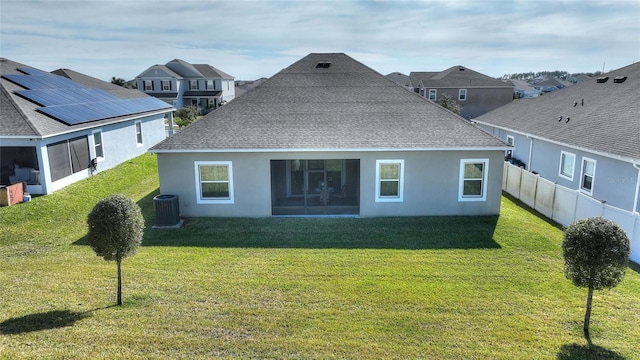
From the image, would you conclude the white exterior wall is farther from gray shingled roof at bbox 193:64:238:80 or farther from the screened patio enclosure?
gray shingled roof at bbox 193:64:238:80

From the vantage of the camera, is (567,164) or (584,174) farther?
(567,164)

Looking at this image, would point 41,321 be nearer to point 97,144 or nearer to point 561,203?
point 97,144

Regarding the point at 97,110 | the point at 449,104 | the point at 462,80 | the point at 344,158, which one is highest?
the point at 462,80

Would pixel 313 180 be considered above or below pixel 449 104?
below

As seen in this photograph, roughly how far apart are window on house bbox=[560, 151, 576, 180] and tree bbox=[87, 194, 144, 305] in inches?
683

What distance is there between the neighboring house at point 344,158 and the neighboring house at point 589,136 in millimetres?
3911

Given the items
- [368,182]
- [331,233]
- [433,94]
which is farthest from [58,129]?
[433,94]

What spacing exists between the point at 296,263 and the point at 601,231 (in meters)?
7.04

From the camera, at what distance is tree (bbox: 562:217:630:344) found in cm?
765

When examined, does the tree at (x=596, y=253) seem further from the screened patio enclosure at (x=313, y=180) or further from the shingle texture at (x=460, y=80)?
the shingle texture at (x=460, y=80)

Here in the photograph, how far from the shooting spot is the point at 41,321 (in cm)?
818

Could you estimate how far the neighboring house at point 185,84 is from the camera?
199ft

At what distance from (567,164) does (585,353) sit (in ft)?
42.9

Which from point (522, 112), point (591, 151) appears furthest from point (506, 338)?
point (522, 112)
